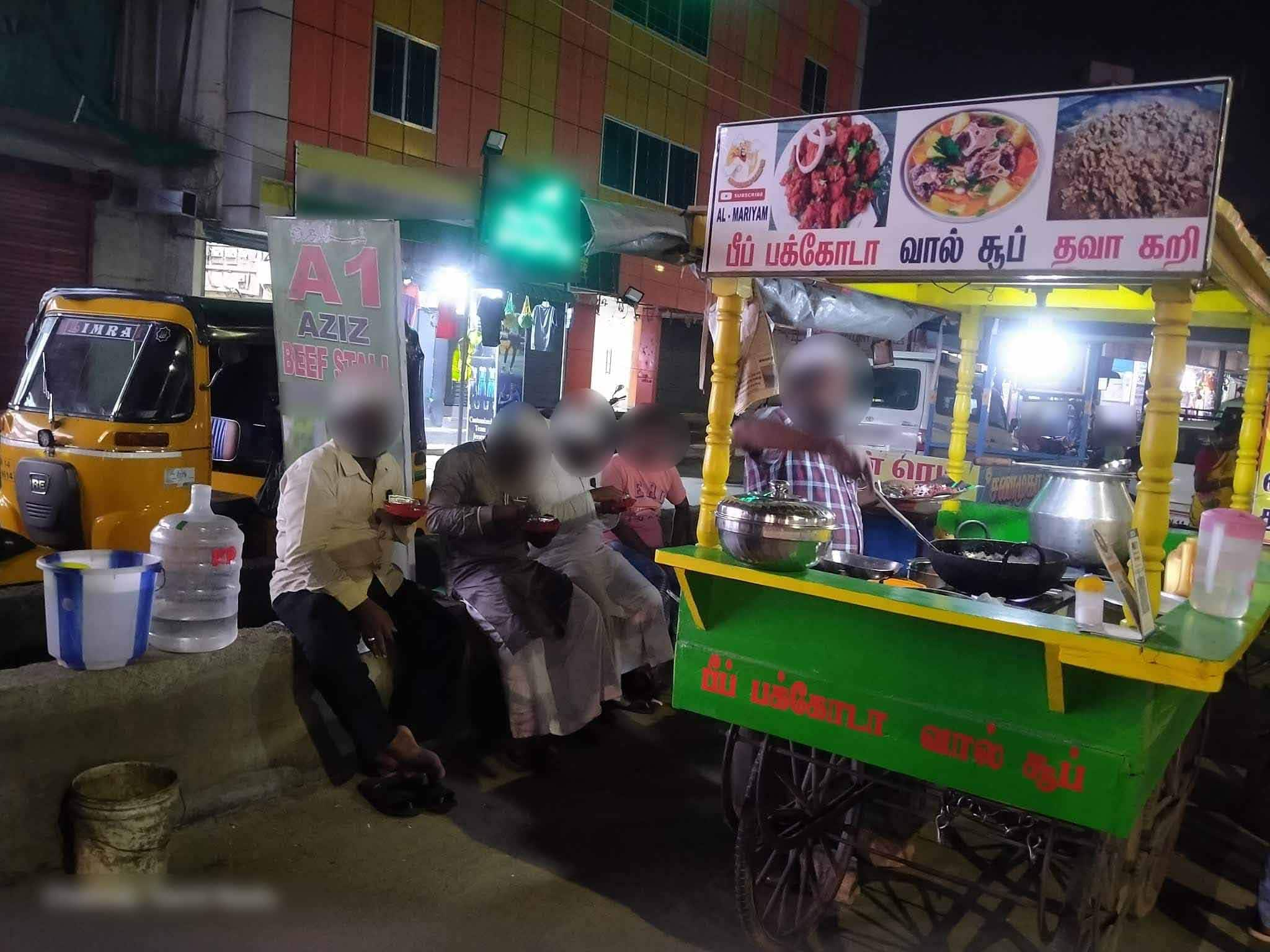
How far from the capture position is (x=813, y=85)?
2203 cm

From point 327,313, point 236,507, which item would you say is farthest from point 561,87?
point 327,313

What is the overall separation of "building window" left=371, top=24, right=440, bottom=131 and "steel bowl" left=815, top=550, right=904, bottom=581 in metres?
12.1

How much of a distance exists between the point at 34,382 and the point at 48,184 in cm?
639

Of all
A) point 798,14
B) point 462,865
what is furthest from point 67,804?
point 798,14

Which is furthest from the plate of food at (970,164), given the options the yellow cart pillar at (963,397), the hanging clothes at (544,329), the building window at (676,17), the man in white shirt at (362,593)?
the building window at (676,17)

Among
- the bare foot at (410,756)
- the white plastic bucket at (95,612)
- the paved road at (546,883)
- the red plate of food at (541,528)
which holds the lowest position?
the paved road at (546,883)

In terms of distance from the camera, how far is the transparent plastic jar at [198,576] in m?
3.87

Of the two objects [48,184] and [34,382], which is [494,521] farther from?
[48,184]

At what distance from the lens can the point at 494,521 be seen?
14.3ft

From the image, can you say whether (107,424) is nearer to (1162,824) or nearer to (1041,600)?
(1041,600)

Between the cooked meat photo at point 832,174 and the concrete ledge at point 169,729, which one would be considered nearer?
the cooked meat photo at point 832,174

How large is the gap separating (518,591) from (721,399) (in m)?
1.62

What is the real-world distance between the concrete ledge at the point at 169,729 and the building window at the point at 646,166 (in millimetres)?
14800

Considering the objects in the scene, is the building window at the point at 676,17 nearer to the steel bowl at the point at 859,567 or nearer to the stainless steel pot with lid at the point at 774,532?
the steel bowl at the point at 859,567
